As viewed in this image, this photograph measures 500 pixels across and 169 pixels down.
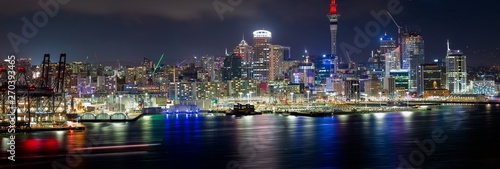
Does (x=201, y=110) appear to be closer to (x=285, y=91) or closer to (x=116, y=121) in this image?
(x=116, y=121)

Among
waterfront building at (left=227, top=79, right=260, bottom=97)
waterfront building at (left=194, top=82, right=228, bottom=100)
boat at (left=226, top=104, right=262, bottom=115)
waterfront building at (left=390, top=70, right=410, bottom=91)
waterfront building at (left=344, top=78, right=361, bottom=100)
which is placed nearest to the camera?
boat at (left=226, top=104, right=262, bottom=115)

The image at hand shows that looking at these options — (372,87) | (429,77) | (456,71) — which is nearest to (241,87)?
(372,87)

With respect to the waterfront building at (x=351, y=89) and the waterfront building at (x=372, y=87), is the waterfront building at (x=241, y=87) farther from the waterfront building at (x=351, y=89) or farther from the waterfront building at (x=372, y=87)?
the waterfront building at (x=372, y=87)

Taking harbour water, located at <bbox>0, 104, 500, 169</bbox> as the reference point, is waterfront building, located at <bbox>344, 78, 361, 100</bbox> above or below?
above

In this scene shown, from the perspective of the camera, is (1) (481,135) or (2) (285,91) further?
(2) (285,91)

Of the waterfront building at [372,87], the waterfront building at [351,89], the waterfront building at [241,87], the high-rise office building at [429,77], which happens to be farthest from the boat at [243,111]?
the high-rise office building at [429,77]

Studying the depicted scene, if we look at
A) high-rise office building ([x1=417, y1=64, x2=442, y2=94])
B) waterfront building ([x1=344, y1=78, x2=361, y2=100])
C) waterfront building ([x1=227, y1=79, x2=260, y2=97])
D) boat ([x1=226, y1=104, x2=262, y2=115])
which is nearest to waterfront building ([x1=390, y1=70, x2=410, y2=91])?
high-rise office building ([x1=417, y1=64, x2=442, y2=94])

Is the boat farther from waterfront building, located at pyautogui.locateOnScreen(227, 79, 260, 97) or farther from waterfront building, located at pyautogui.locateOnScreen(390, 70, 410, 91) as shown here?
waterfront building, located at pyautogui.locateOnScreen(390, 70, 410, 91)

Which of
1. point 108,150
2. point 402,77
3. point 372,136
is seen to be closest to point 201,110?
point 372,136
